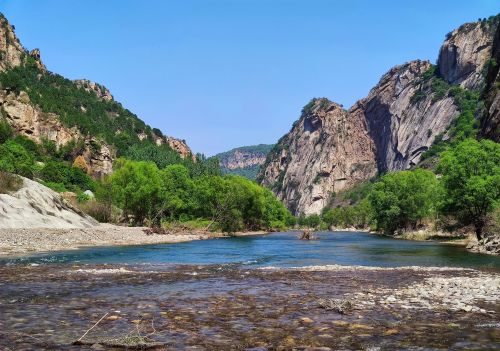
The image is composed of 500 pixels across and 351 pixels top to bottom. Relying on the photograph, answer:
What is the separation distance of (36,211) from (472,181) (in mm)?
60090

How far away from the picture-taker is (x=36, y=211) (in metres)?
61.3

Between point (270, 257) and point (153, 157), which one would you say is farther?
point (153, 157)

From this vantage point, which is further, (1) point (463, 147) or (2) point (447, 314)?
(1) point (463, 147)

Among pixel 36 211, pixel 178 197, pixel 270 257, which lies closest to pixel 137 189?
pixel 178 197

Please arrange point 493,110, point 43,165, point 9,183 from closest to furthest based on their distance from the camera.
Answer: point 9,183 < point 493,110 < point 43,165

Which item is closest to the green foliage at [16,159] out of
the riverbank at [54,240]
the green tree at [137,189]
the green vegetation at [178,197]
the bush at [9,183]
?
the green vegetation at [178,197]

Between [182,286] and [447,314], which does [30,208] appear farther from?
[447,314]

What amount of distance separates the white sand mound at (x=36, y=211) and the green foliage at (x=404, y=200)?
66054 mm

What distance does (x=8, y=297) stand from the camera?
1641 centimetres

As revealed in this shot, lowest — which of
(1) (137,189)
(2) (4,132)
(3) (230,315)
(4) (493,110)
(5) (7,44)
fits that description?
(3) (230,315)

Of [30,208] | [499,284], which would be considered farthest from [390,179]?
[499,284]

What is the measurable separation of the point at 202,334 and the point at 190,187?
106766mm

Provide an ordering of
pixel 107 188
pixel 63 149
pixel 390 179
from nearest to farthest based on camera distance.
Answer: pixel 107 188 < pixel 390 179 < pixel 63 149

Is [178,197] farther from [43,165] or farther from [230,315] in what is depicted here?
[230,315]
